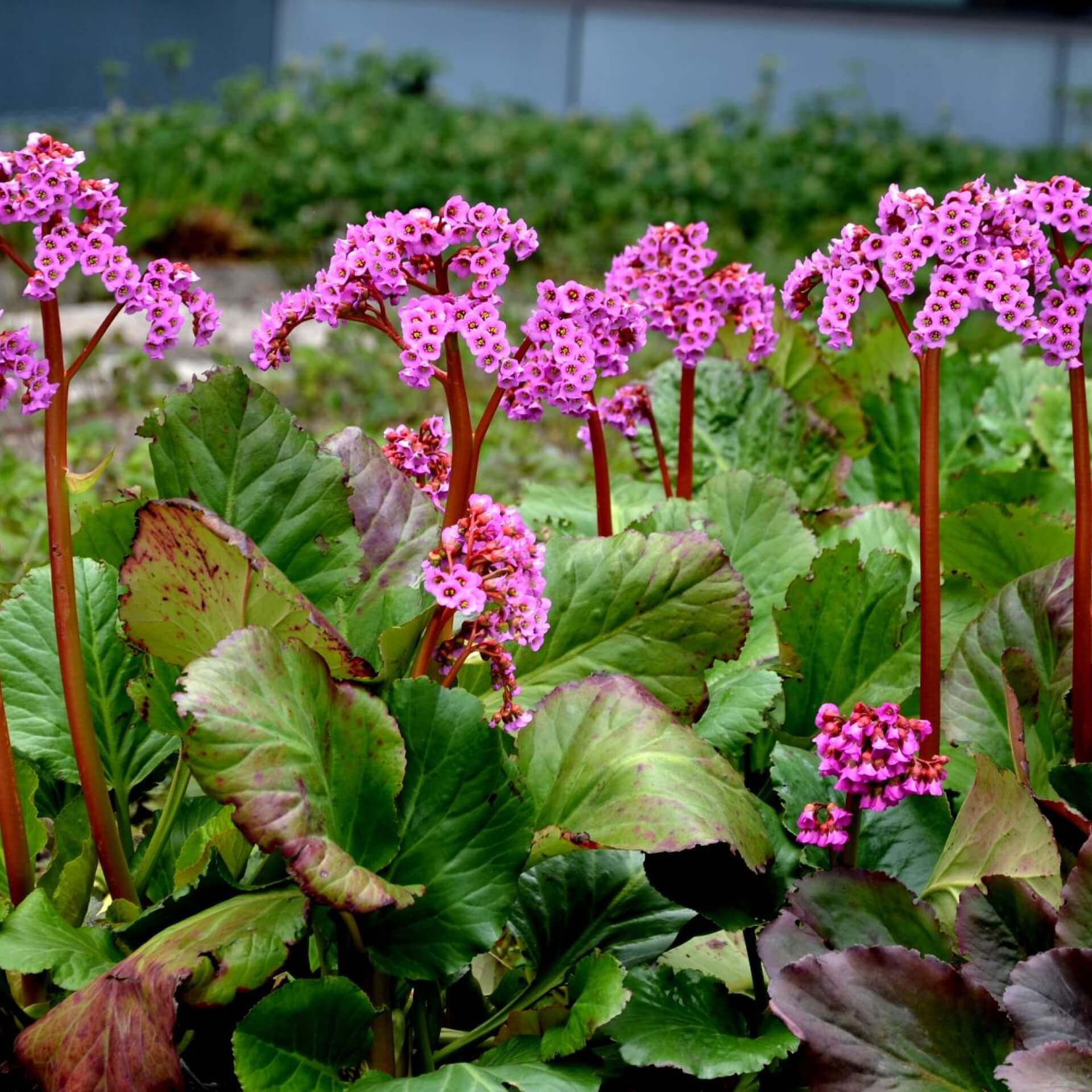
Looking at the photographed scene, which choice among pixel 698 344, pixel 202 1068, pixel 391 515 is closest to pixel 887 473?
pixel 698 344

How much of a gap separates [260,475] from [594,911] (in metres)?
0.54

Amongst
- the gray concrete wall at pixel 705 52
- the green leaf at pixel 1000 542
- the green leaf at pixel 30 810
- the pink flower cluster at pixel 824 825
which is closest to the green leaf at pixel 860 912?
the pink flower cluster at pixel 824 825

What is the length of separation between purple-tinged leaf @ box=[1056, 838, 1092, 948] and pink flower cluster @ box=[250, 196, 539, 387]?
25.7 inches

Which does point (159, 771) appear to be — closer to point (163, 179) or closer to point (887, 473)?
point (887, 473)

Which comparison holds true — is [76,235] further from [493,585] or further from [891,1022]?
[891,1022]

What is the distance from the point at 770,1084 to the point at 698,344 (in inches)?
34.3

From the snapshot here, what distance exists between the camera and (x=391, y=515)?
1.58 m

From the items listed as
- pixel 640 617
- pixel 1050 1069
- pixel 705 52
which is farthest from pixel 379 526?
pixel 705 52

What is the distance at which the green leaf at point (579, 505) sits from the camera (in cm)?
207

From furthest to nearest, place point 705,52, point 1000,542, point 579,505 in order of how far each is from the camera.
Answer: point 705,52 < point 579,505 < point 1000,542

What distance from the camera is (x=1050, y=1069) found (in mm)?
1115

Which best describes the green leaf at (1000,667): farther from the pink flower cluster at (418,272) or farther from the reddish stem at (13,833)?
the reddish stem at (13,833)

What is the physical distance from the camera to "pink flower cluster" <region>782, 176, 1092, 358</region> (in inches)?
52.4

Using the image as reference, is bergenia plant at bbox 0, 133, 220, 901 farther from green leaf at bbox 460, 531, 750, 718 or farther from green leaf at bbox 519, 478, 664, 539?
green leaf at bbox 519, 478, 664, 539
